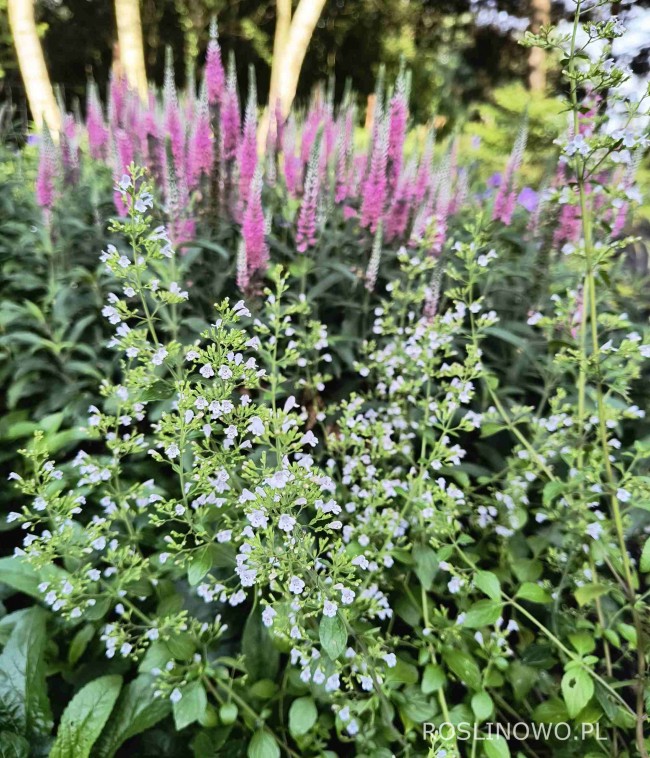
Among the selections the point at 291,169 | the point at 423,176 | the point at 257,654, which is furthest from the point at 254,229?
the point at 257,654

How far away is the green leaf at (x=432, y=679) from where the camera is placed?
1207 millimetres

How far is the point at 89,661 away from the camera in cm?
142

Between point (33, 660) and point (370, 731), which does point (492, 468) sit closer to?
point (370, 731)

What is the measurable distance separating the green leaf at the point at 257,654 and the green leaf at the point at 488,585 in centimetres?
50

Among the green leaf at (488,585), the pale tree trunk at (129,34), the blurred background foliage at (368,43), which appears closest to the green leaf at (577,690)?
the green leaf at (488,585)

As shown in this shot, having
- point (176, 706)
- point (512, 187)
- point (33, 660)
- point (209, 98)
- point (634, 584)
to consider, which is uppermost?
point (209, 98)

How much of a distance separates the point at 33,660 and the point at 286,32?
36.5ft

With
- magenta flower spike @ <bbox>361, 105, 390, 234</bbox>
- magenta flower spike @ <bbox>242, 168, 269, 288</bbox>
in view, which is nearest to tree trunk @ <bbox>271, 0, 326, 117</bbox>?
magenta flower spike @ <bbox>361, 105, 390, 234</bbox>

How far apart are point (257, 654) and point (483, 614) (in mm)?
531

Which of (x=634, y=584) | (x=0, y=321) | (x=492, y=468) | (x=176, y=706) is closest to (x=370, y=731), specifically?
(x=176, y=706)

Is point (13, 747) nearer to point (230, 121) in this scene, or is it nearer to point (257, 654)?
point (257, 654)

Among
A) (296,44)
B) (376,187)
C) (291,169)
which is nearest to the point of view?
(376,187)

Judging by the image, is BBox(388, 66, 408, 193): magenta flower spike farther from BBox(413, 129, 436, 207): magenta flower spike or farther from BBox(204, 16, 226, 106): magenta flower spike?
BBox(204, 16, 226, 106): magenta flower spike

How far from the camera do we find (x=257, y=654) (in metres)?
Answer: 1.28
